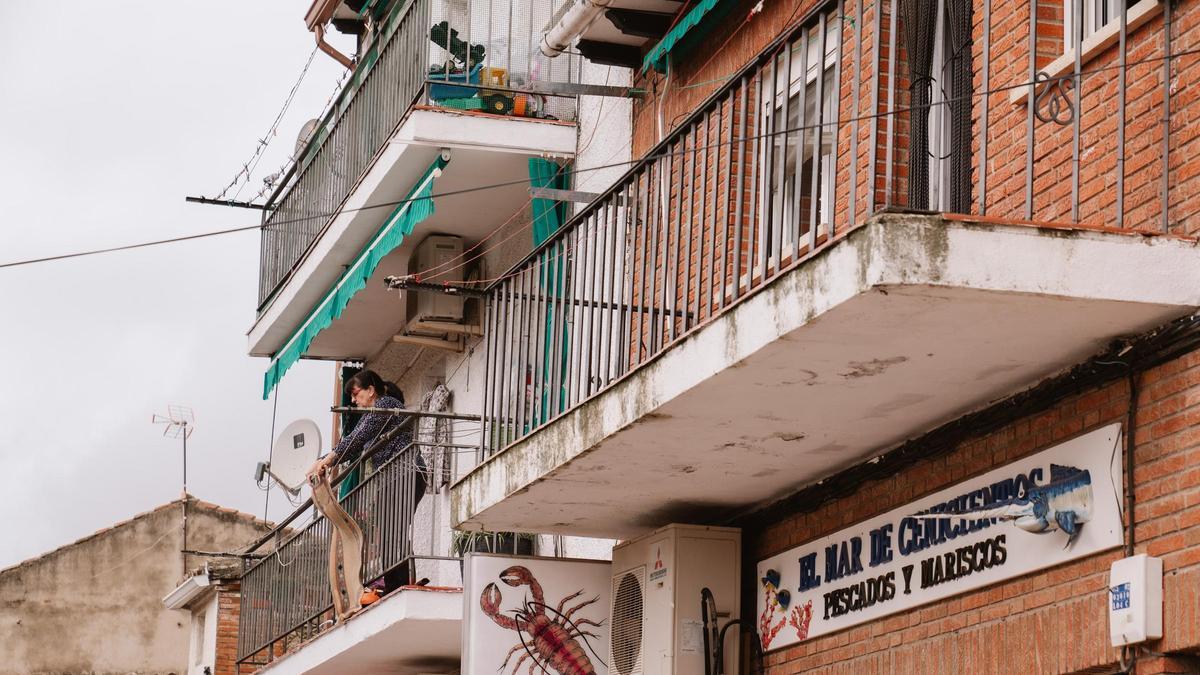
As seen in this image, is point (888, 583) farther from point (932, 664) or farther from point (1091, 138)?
point (1091, 138)

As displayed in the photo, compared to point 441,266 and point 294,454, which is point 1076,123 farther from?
point 294,454

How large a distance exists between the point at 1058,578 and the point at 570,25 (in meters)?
6.33

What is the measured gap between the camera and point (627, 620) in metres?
10.8

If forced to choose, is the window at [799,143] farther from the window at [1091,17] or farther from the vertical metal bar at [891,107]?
the window at [1091,17]

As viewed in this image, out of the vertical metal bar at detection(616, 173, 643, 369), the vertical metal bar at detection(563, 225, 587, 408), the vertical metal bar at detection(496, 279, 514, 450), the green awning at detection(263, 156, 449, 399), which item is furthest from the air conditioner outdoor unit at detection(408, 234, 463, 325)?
the vertical metal bar at detection(616, 173, 643, 369)

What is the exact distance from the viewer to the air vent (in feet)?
34.7

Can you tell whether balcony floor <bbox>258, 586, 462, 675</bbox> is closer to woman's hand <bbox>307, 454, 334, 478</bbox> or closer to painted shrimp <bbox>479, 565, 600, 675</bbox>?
woman's hand <bbox>307, 454, 334, 478</bbox>

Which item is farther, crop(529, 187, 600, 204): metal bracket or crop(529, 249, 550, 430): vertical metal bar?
crop(529, 187, 600, 204): metal bracket

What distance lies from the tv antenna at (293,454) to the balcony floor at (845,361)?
28.1 feet

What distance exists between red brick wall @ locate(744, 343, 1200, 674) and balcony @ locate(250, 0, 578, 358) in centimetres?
520

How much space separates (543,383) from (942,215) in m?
4.33

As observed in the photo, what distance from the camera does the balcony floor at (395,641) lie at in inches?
549

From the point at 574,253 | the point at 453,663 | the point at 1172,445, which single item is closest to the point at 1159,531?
the point at 1172,445

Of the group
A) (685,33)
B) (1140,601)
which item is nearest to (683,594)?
(1140,601)
